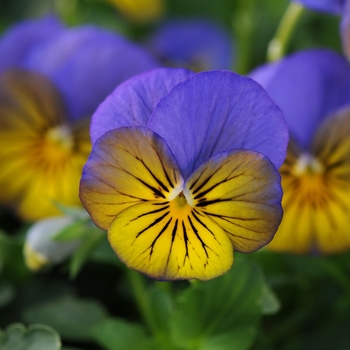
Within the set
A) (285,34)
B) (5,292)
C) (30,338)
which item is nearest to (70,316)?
(5,292)

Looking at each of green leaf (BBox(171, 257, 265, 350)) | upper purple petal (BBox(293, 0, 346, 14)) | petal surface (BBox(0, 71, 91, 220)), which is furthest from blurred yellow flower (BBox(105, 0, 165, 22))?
green leaf (BBox(171, 257, 265, 350))

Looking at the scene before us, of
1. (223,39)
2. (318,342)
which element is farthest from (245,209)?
(223,39)

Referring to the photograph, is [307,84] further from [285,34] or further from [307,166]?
[285,34]

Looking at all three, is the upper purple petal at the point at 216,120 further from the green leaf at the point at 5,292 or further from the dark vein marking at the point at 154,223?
the green leaf at the point at 5,292

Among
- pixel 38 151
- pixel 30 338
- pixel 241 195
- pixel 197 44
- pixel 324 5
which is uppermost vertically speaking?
pixel 197 44

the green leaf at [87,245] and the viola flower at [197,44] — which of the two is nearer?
the green leaf at [87,245]

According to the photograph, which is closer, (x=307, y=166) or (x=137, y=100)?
(x=137, y=100)

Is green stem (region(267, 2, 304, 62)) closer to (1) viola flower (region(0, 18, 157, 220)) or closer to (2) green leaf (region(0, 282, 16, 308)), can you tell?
(1) viola flower (region(0, 18, 157, 220))

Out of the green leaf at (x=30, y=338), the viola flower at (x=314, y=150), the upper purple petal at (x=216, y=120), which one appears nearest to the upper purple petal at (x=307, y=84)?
the viola flower at (x=314, y=150)
